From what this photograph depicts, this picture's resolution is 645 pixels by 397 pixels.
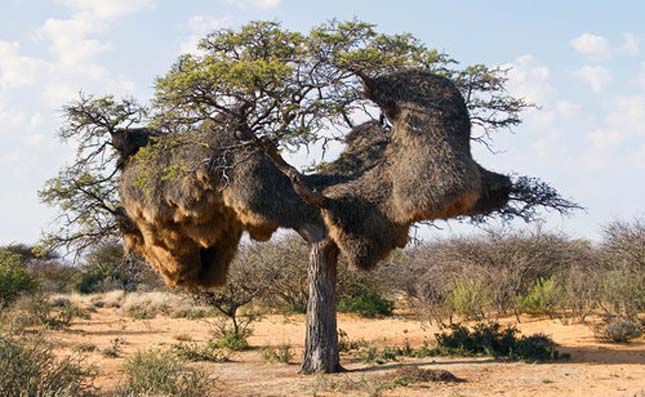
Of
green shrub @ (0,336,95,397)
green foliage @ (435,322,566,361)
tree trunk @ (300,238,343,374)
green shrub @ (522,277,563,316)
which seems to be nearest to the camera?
green shrub @ (0,336,95,397)

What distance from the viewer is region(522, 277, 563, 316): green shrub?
20391mm

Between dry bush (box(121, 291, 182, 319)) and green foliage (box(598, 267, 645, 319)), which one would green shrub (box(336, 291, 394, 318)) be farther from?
green foliage (box(598, 267, 645, 319))

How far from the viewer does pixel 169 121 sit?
12258mm

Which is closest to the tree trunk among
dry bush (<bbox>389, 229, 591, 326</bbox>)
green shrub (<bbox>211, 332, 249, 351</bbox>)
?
green shrub (<bbox>211, 332, 249, 351</bbox>)

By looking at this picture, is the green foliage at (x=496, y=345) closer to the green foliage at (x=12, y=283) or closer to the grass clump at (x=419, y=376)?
the grass clump at (x=419, y=376)

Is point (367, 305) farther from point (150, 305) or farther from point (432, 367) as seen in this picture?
point (432, 367)

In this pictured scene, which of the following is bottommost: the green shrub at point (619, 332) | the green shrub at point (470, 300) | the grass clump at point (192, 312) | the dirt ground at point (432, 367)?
the dirt ground at point (432, 367)

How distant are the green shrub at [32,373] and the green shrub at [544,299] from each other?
15.8 m

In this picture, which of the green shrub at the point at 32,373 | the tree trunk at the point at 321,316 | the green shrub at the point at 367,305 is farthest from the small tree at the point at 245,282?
the green shrub at the point at 32,373

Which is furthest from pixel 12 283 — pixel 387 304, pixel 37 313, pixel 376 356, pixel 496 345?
pixel 496 345

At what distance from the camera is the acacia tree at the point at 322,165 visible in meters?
11.0

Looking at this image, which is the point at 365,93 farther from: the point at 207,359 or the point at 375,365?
the point at 207,359

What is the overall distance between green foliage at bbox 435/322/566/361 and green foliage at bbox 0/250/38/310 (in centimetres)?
1532

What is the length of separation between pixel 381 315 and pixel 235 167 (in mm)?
14443
